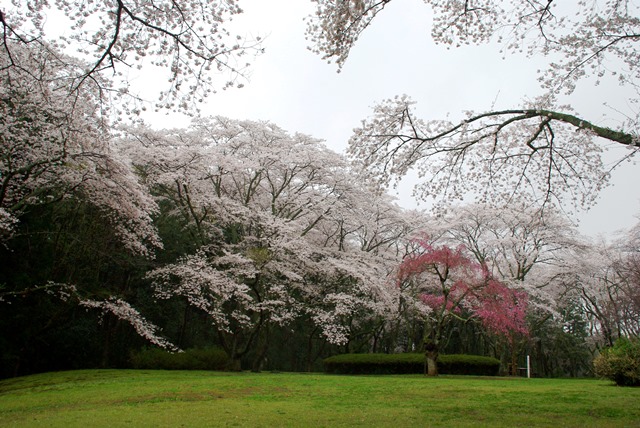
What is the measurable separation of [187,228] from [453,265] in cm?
1074

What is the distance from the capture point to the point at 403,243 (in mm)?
25969

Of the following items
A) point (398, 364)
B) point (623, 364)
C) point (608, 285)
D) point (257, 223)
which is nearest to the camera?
point (623, 364)

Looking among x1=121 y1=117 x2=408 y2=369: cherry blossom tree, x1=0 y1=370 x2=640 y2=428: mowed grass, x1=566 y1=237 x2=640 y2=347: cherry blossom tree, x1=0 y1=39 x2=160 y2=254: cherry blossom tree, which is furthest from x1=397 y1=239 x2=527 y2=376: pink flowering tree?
x1=0 y1=39 x2=160 y2=254: cherry blossom tree

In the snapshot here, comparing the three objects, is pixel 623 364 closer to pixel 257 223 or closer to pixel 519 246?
pixel 257 223

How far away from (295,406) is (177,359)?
1135 centimetres

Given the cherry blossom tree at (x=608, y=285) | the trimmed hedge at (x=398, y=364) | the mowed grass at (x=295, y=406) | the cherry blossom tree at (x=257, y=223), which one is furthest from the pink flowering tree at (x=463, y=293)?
the mowed grass at (x=295, y=406)

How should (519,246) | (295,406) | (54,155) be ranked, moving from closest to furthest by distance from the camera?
1. (295,406)
2. (54,155)
3. (519,246)

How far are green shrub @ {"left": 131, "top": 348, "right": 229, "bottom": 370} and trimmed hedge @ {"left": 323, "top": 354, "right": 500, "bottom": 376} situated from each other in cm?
519

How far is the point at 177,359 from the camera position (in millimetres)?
18047

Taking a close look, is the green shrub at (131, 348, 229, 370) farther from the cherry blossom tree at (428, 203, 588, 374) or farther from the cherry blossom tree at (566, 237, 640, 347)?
the cherry blossom tree at (566, 237, 640, 347)

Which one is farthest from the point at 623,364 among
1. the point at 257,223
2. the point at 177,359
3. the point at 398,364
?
the point at 177,359

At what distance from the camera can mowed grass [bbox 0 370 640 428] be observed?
6.57 meters

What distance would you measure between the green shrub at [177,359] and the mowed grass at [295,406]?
6111 millimetres

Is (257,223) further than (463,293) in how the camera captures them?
Yes
